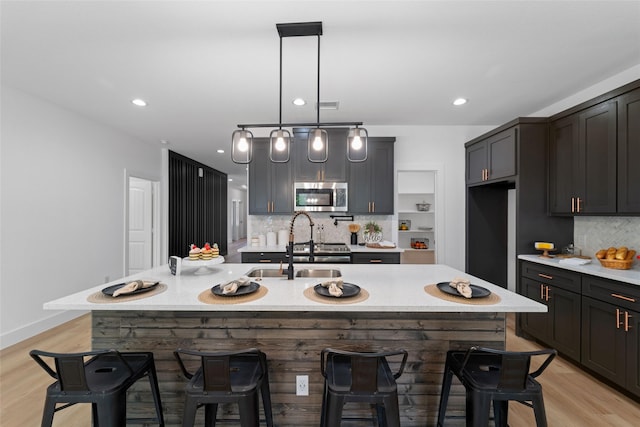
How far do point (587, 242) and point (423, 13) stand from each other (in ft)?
9.57

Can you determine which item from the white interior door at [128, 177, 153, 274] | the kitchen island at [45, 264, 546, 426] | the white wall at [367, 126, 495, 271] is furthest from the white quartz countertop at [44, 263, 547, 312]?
the white interior door at [128, 177, 153, 274]

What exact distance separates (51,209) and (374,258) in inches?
157

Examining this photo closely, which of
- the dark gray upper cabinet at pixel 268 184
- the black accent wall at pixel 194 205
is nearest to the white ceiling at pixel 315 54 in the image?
the dark gray upper cabinet at pixel 268 184

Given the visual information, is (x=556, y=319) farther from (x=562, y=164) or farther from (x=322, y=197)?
(x=322, y=197)

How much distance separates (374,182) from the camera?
4.02 meters

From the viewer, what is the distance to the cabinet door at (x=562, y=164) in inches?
109

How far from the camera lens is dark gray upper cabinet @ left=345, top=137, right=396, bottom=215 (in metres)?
4.01

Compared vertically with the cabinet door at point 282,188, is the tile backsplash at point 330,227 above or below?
below

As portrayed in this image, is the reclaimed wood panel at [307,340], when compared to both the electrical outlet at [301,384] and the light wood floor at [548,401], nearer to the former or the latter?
the electrical outlet at [301,384]

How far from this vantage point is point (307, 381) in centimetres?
168

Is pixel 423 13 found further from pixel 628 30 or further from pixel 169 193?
pixel 169 193

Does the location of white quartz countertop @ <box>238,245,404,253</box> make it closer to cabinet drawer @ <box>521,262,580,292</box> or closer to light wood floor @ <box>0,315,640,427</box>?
cabinet drawer @ <box>521,262,580,292</box>

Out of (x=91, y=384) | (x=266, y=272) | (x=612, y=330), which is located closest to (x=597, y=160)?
(x=612, y=330)

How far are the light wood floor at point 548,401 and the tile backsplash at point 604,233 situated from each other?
1221 mm
